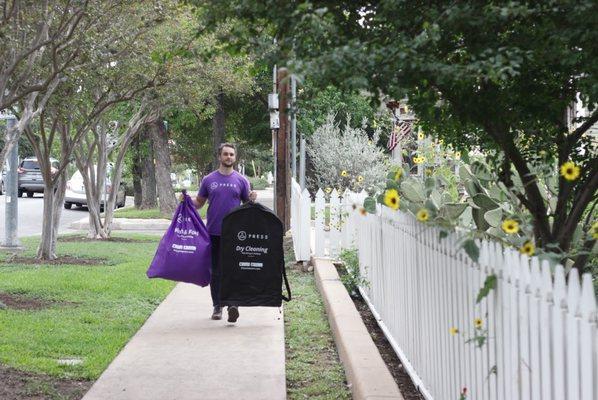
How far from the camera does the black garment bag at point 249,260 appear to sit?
850cm

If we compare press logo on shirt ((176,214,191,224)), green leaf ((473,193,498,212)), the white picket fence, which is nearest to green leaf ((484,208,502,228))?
green leaf ((473,193,498,212))

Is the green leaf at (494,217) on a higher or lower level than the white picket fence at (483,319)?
higher

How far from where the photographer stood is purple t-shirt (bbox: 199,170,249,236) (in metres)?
8.84

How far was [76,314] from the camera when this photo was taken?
30.4 feet

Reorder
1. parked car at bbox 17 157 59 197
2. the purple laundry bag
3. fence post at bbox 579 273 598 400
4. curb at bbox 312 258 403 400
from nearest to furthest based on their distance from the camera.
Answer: fence post at bbox 579 273 598 400
curb at bbox 312 258 403 400
the purple laundry bag
parked car at bbox 17 157 59 197

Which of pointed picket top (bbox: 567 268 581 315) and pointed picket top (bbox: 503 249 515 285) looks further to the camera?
pointed picket top (bbox: 503 249 515 285)

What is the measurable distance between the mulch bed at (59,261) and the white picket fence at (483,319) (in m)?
7.91

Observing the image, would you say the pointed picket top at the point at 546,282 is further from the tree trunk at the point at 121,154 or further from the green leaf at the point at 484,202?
the tree trunk at the point at 121,154

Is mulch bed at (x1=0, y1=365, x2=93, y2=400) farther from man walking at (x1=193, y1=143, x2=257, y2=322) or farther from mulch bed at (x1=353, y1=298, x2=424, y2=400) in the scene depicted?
man walking at (x1=193, y1=143, x2=257, y2=322)

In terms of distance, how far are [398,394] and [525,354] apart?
1960 millimetres

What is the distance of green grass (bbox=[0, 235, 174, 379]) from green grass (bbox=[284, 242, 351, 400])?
148 cm

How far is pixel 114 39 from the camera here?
453 inches

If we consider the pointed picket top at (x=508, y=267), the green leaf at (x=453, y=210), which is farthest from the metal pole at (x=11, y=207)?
the pointed picket top at (x=508, y=267)

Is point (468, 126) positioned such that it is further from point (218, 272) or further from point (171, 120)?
point (171, 120)
